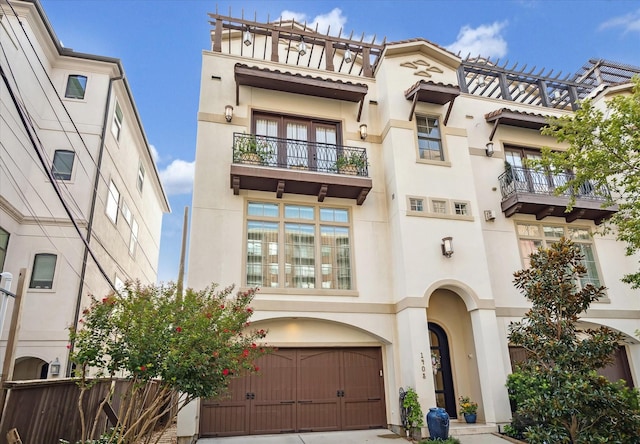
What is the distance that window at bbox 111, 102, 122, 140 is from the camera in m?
15.4

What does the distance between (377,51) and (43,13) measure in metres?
10.9

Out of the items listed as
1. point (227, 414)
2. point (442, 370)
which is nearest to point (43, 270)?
point (227, 414)

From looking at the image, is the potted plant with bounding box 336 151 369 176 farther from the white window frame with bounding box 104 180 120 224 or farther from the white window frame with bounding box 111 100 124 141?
the white window frame with bounding box 111 100 124 141

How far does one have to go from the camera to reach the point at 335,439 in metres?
9.21

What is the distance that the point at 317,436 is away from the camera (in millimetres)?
9500

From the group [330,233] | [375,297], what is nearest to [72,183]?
[330,233]

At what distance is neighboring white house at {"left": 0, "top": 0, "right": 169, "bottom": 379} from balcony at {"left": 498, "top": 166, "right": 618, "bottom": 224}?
42.1 feet

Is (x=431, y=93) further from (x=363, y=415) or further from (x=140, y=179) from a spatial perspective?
(x=140, y=179)

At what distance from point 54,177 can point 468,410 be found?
1396 centimetres

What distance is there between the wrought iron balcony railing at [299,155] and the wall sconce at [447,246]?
2.87 metres

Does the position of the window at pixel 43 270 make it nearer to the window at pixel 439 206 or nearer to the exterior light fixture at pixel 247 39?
the exterior light fixture at pixel 247 39

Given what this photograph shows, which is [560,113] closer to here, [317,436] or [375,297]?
[375,297]

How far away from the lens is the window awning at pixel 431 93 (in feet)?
39.6

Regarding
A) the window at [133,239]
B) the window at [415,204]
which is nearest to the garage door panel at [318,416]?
the window at [415,204]
